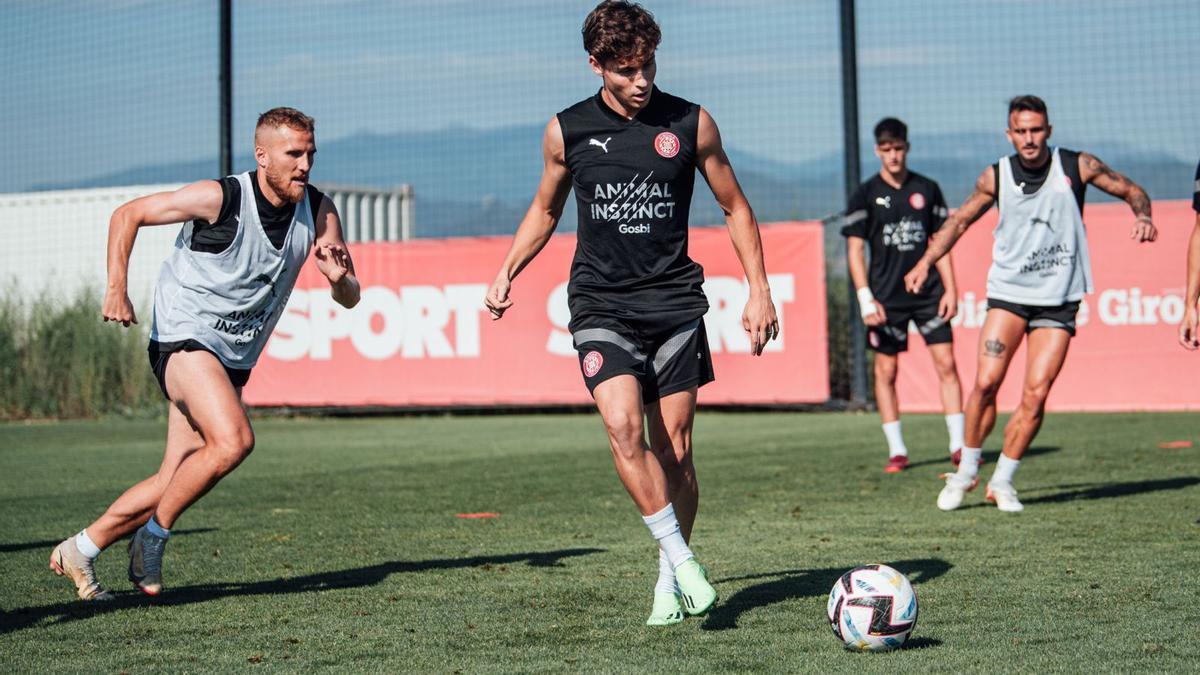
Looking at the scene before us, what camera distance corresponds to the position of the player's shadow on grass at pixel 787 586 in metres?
5.34

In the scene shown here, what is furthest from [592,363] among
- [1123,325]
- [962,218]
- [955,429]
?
[1123,325]

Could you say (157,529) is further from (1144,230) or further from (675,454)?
(1144,230)

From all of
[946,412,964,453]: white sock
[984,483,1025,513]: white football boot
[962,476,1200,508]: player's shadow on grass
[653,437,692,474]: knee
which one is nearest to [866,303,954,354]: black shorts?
[946,412,964,453]: white sock

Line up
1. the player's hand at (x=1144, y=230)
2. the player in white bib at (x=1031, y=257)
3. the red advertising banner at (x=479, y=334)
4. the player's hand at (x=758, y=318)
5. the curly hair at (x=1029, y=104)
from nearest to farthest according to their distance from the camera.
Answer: the player's hand at (x=758, y=318)
the player's hand at (x=1144, y=230)
the curly hair at (x=1029, y=104)
the player in white bib at (x=1031, y=257)
the red advertising banner at (x=479, y=334)

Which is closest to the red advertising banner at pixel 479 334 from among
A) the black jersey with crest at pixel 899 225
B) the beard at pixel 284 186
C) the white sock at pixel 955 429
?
the black jersey with crest at pixel 899 225

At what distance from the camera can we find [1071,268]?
320 inches

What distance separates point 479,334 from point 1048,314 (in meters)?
10.7

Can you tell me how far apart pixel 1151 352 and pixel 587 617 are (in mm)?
11744

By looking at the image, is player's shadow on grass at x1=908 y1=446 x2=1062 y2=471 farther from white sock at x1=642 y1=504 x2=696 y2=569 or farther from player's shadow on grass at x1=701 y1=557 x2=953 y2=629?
white sock at x1=642 y1=504 x2=696 y2=569

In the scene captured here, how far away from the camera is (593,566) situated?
6570 mm

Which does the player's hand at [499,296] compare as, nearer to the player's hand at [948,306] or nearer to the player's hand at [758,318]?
the player's hand at [758,318]

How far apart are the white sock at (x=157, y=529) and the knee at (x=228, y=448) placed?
13.8 inches

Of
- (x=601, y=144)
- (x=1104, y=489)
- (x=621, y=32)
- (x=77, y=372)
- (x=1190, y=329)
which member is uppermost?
(x=621, y=32)

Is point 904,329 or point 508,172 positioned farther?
point 508,172
